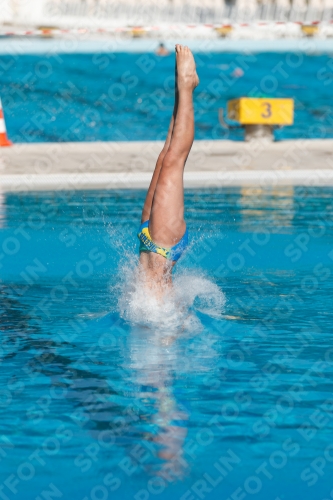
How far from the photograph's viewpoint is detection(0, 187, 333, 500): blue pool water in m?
2.71

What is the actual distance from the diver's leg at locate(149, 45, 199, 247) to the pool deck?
17.5ft

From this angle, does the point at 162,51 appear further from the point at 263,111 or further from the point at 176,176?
the point at 176,176

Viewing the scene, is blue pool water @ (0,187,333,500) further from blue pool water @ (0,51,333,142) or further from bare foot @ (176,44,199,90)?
blue pool water @ (0,51,333,142)

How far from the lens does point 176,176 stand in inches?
164

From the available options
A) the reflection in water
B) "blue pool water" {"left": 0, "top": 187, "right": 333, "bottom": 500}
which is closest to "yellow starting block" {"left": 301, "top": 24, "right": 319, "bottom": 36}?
"blue pool water" {"left": 0, "top": 187, "right": 333, "bottom": 500}

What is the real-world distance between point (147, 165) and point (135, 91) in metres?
12.0

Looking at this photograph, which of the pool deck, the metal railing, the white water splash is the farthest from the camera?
the metal railing

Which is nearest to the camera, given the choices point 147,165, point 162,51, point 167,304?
point 167,304

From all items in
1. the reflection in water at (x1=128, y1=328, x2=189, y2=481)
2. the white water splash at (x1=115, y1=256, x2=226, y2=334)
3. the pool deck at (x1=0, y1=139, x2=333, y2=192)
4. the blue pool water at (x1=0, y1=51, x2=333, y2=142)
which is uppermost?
the blue pool water at (x1=0, y1=51, x2=333, y2=142)

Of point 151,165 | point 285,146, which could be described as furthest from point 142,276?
point 285,146

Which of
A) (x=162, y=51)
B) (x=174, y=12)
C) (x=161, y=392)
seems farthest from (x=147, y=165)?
(x=174, y=12)

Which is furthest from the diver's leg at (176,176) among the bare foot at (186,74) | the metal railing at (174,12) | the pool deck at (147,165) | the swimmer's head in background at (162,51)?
the metal railing at (174,12)

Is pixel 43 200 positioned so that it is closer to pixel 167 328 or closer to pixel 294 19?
pixel 167 328

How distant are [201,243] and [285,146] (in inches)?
259
